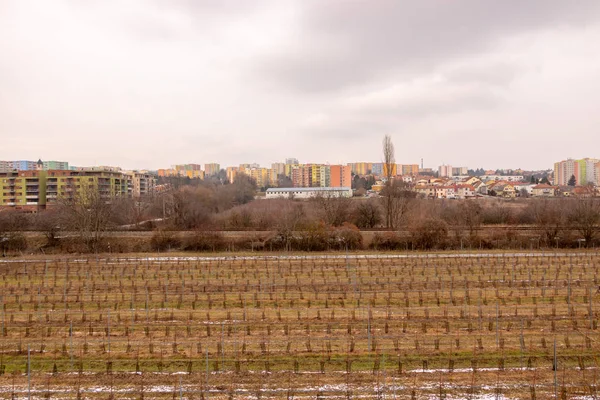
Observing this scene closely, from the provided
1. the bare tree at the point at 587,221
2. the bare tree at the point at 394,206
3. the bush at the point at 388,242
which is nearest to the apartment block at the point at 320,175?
the bare tree at the point at 394,206

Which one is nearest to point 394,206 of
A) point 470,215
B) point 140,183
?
point 470,215

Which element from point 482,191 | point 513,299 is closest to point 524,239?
point 513,299

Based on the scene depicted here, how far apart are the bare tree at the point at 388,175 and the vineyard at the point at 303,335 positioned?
20.9m

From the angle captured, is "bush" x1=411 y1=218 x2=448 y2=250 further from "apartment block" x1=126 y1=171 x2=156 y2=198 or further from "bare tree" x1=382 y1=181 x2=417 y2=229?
"apartment block" x1=126 y1=171 x2=156 y2=198

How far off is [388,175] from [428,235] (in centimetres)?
1215

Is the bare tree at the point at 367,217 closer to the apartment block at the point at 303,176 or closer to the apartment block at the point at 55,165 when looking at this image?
the apartment block at the point at 303,176

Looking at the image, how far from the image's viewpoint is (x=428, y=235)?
40.0 m

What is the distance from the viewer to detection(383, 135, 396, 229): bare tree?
48312mm

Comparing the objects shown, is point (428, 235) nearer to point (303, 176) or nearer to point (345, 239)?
point (345, 239)

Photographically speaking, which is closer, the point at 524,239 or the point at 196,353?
the point at 196,353

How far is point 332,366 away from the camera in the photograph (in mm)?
12680

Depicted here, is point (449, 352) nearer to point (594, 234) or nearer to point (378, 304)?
point (378, 304)

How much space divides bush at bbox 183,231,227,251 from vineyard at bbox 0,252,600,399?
12693 mm

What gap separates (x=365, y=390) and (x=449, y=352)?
3.66m
